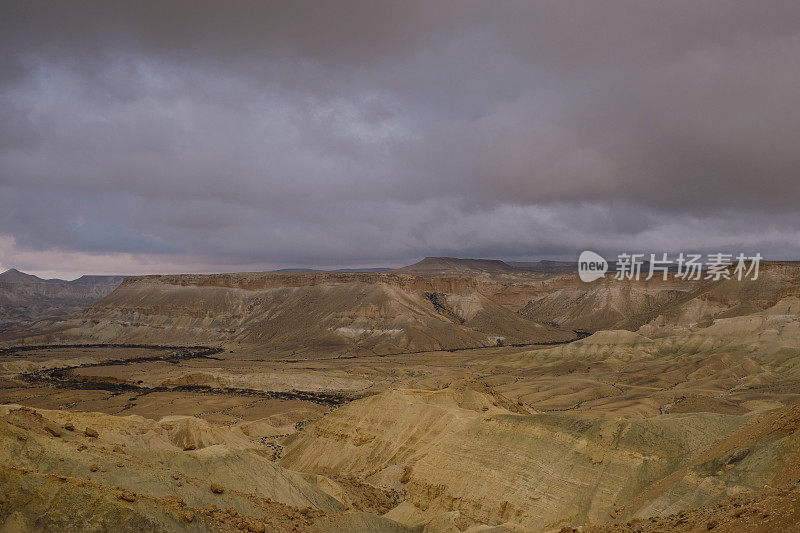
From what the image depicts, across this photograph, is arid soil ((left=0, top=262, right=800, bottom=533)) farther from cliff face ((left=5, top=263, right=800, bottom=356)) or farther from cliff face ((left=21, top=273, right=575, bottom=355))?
cliff face ((left=21, top=273, right=575, bottom=355))

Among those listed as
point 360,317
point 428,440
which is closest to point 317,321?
point 360,317

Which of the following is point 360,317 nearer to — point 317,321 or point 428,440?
point 317,321

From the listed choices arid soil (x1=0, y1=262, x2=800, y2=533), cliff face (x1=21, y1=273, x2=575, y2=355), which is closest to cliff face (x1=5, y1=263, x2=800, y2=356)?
cliff face (x1=21, y1=273, x2=575, y2=355)

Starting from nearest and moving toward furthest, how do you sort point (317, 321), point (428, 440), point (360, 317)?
point (428, 440) < point (360, 317) < point (317, 321)

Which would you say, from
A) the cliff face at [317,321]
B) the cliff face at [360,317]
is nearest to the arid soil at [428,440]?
the cliff face at [360,317]

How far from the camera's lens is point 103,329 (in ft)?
607

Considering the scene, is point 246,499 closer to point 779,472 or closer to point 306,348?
point 779,472

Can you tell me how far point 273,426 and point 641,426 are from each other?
44.4m

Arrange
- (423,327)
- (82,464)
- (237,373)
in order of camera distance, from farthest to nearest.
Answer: (423,327) < (237,373) < (82,464)

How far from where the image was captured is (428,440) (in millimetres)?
35000

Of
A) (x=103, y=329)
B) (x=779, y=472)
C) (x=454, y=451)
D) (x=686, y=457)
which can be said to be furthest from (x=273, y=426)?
(x=103, y=329)

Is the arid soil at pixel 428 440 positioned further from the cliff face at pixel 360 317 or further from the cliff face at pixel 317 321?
the cliff face at pixel 317 321

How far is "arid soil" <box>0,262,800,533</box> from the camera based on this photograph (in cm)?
1720

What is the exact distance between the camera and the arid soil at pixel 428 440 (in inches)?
677
